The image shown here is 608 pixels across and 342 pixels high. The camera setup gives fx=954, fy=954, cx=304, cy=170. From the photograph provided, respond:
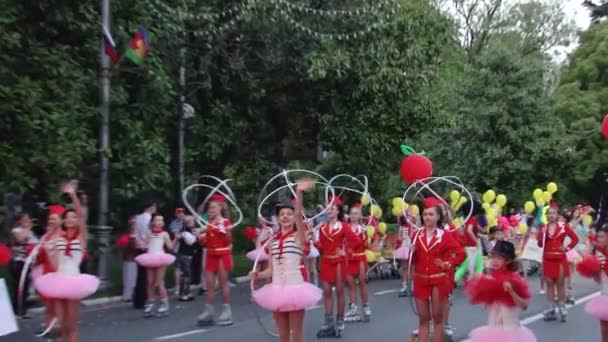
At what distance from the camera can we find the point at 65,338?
1009 cm

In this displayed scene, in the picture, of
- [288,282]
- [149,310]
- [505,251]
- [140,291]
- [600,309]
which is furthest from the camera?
[140,291]

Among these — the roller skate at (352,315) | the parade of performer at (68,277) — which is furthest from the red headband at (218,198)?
the parade of performer at (68,277)

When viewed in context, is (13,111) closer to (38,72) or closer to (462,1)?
(38,72)

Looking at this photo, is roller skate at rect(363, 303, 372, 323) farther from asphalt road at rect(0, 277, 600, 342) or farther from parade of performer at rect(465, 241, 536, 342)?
parade of performer at rect(465, 241, 536, 342)

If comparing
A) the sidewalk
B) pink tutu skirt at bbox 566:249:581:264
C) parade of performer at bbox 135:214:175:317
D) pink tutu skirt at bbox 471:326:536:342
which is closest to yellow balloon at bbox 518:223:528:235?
pink tutu skirt at bbox 566:249:581:264

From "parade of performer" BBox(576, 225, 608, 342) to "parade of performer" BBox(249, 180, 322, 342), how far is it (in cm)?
276

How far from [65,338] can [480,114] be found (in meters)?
26.4

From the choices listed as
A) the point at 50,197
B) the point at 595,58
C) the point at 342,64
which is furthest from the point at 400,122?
the point at 595,58

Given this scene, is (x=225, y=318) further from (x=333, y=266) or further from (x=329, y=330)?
(x=333, y=266)

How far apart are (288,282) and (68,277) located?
2.52m

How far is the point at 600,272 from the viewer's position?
386 inches

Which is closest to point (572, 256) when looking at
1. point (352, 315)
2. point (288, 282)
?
point (352, 315)

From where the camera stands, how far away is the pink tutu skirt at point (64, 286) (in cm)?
1002

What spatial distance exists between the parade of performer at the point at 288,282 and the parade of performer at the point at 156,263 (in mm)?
5958
